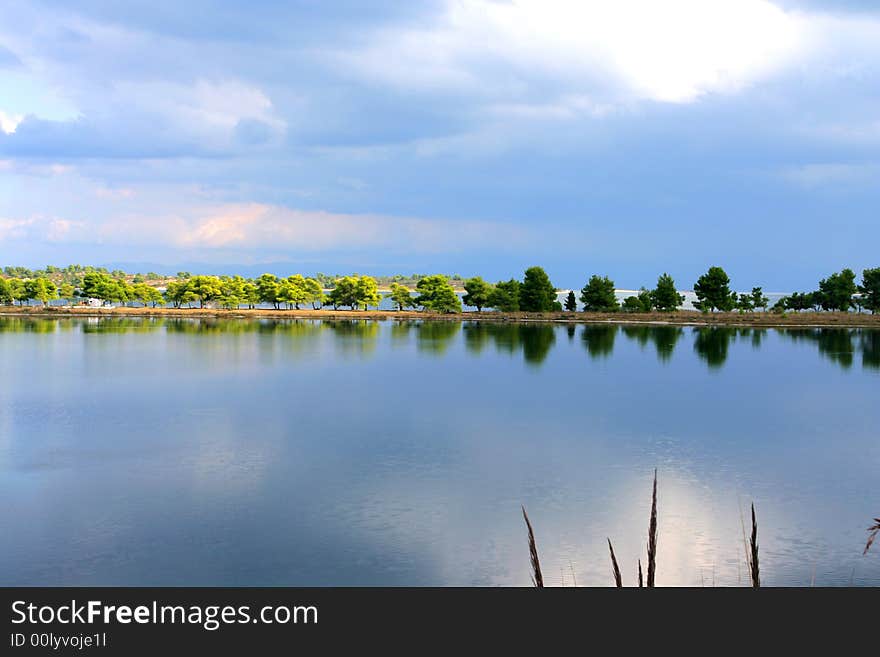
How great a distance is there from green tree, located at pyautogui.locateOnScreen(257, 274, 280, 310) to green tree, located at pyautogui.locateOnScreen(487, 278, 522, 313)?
29.0 metres

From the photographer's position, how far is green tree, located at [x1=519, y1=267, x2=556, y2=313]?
92.6 meters

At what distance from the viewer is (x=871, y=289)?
294 ft

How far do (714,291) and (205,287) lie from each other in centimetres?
6291

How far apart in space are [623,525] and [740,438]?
11407 mm

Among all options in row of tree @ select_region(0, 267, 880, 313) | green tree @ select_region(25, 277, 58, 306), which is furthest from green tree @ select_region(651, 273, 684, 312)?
green tree @ select_region(25, 277, 58, 306)

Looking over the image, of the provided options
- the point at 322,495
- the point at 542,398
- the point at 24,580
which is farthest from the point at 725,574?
the point at 542,398

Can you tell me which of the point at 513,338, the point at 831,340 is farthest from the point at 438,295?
the point at 831,340

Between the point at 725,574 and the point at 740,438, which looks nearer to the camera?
the point at 725,574

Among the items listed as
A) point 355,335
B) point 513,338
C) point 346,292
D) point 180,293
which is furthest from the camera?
point 180,293

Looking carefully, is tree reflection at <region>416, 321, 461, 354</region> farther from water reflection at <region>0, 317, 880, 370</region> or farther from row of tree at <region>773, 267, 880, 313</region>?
row of tree at <region>773, 267, 880, 313</region>

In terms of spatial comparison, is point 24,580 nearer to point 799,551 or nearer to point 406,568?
point 406,568

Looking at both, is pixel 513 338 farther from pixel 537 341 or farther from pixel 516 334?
pixel 516 334
